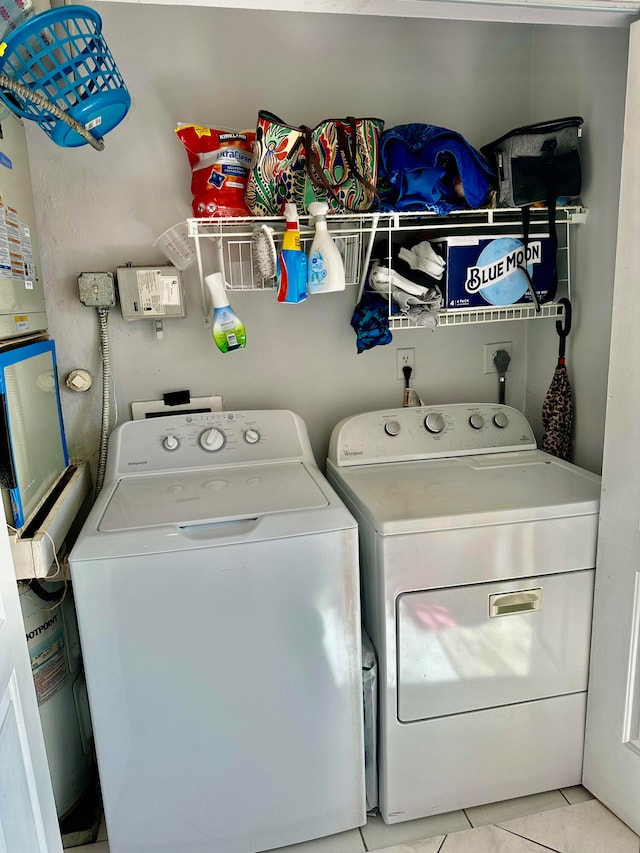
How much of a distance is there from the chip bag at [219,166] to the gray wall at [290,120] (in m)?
0.21

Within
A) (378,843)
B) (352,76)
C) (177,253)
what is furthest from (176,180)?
(378,843)

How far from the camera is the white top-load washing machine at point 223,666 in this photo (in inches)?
55.7

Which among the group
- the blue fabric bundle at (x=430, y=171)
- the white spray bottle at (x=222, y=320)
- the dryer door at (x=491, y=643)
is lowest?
the dryer door at (x=491, y=643)

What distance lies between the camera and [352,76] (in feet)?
6.64

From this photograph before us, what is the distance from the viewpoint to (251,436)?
6.52ft

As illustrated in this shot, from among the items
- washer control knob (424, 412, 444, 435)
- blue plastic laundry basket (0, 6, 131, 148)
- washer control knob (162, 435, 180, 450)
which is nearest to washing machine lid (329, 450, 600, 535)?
washer control knob (424, 412, 444, 435)

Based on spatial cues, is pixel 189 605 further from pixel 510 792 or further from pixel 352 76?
pixel 352 76

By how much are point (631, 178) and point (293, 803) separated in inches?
69.8

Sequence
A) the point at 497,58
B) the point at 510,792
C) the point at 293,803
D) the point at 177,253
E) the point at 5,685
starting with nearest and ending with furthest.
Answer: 1. the point at 5,685
2. the point at 293,803
3. the point at 510,792
4. the point at 177,253
5. the point at 497,58

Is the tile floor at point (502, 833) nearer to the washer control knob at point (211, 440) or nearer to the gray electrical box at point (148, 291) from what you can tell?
the washer control knob at point (211, 440)

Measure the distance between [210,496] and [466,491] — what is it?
72 centimetres

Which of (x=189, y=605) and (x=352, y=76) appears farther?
(x=352, y=76)

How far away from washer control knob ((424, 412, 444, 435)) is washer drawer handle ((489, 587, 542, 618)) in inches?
25.7

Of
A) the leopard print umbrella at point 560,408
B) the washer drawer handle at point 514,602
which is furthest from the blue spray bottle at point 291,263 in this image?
the washer drawer handle at point 514,602
